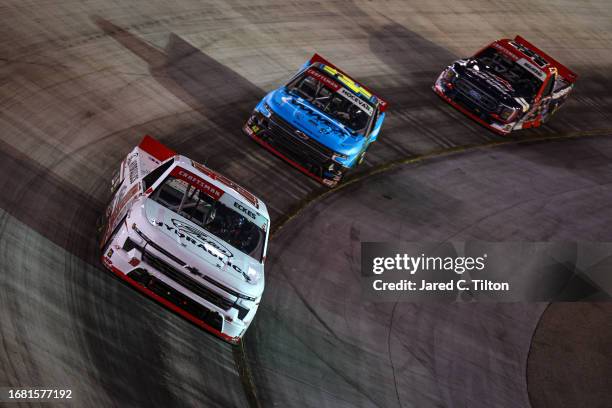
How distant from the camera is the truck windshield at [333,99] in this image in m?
14.6

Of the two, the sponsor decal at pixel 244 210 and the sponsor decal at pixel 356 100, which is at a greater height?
the sponsor decal at pixel 244 210

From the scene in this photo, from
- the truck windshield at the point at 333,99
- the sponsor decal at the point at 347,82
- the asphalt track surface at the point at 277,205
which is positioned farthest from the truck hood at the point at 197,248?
the sponsor decal at the point at 347,82

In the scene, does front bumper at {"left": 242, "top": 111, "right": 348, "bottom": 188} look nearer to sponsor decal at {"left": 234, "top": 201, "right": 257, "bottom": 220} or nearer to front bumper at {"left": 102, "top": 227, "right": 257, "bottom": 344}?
sponsor decal at {"left": 234, "top": 201, "right": 257, "bottom": 220}

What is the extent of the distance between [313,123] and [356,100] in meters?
Answer: 1.19

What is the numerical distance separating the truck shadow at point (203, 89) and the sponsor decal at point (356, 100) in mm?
1863

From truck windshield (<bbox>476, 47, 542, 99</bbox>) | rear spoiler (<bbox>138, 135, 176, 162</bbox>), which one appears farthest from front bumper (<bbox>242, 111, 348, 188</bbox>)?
truck windshield (<bbox>476, 47, 542, 99</bbox>)

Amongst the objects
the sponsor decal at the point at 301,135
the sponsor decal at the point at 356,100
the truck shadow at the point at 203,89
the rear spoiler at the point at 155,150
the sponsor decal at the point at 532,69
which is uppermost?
the rear spoiler at the point at 155,150

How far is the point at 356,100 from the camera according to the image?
1492 cm

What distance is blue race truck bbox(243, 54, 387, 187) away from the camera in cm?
1409

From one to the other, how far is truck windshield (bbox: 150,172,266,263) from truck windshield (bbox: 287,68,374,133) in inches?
164

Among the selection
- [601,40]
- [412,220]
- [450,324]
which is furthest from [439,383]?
[601,40]

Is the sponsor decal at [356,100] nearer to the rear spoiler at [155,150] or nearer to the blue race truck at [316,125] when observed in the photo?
the blue race truck at [316,125]

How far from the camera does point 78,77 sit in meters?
14.8

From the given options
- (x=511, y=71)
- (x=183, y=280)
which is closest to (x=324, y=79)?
(x=511, y=71)
